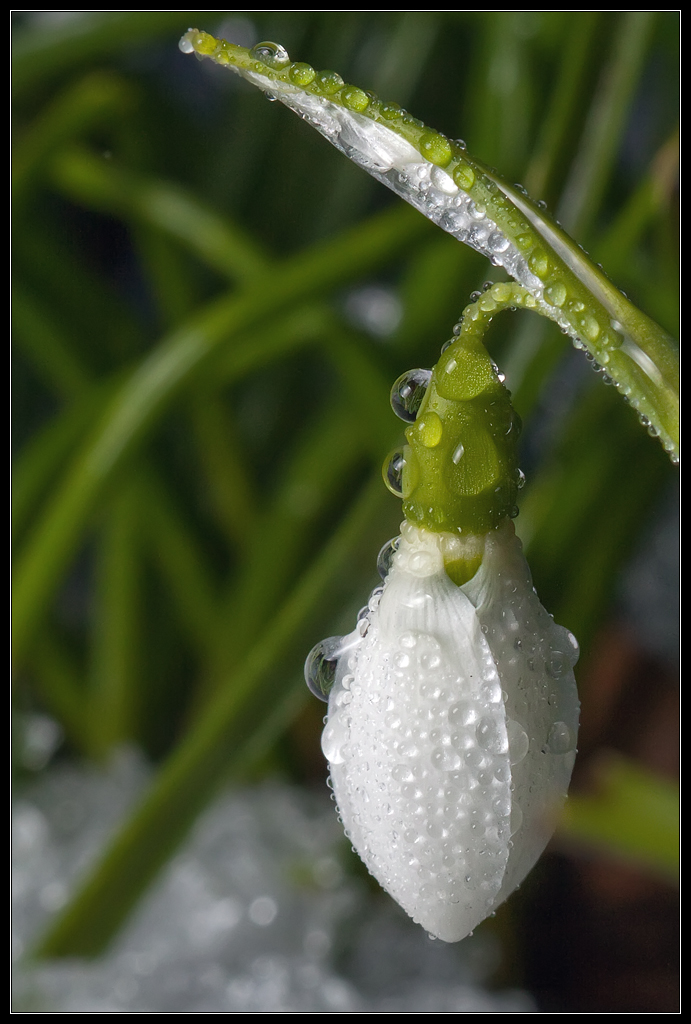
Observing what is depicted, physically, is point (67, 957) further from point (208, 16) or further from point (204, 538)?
point (208, 16)

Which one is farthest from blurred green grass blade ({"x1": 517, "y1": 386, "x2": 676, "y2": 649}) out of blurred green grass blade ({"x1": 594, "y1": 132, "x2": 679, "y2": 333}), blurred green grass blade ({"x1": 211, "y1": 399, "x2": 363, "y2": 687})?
blurred green grass blade ({"x1": 211, "y1": 399, "x2": 363, "y2": 687})

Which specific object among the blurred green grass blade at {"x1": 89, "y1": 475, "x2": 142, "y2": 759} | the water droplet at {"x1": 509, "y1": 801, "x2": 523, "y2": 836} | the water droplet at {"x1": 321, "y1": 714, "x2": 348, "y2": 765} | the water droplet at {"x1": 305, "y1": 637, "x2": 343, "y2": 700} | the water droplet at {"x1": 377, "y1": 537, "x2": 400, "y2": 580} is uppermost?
the water droplet at {"x1": 377, "y1": 537, "x2": 400, "y2": 580}

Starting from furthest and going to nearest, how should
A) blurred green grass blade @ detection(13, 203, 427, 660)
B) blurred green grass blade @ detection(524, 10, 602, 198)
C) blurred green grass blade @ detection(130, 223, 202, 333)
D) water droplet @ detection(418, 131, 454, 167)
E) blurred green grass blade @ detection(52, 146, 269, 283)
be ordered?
1. blurred green grass blade @ detection(130, 223, 202, 333)
2. blurred green grass blade @ detection(52, 146, 269, 283)
3. blurred green grass blade @ detection(13, 203, 427, 660)
4. blurred green grass blade @ detection(524, 10, 602, 198)
5. water droplet @ detection(418, 131, 454, 167)

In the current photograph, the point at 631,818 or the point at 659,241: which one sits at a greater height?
the point at 659,241

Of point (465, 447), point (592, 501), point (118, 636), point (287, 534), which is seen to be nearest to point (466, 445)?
point (465, 447)

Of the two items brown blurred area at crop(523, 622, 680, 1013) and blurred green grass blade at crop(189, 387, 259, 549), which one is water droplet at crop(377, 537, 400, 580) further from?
blurred green grass blade at crop(189, 387, 259, 549)

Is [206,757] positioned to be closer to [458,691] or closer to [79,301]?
[458,691]
